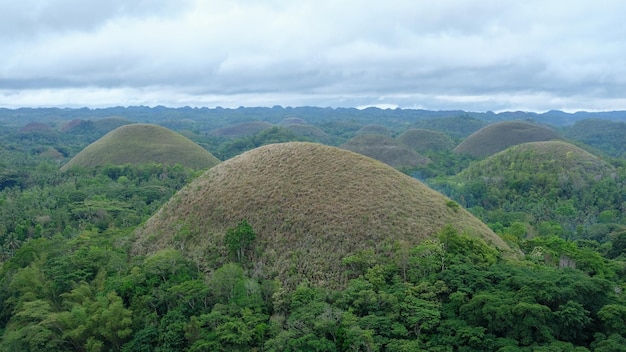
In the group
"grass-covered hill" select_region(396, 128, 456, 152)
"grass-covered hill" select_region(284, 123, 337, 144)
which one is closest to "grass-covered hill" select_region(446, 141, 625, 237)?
"grass-covered hill" select_region(396, 128, 456, 152)

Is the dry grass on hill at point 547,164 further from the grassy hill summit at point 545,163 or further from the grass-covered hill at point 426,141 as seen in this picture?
the grass-covered hill at point 426,141

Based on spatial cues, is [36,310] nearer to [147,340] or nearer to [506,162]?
[147,340]

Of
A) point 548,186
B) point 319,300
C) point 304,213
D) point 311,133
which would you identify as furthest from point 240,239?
point 311,133

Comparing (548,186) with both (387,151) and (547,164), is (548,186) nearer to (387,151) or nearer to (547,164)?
(547,164)

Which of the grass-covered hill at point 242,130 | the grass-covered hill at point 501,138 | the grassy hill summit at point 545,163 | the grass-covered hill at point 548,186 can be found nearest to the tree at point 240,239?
the grass-covered hill at point 548,186

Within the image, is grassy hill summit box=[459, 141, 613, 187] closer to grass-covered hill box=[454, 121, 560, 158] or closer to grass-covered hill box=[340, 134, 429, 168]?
grass-covered hill box=[340, 134, 429, 168]
